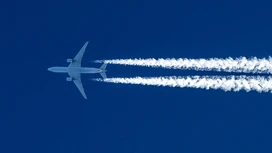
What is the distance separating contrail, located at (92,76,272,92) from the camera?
58.9 meters

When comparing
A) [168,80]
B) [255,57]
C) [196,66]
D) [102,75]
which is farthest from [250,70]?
[102,75]

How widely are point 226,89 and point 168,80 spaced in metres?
9.76

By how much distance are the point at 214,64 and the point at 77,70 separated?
2552 centimetres

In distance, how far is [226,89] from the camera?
61.2m

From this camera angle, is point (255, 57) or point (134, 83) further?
point (134, 83)

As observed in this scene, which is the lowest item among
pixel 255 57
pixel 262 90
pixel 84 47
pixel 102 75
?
pixel 262 90

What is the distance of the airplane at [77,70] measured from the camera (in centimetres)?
7956

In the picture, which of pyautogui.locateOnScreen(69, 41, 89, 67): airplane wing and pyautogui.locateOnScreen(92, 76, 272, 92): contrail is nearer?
pyautogui.locateOnScreen(92, 76, 272, 92): contrail

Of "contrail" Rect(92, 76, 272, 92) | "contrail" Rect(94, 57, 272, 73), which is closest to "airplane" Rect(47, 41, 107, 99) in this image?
"contrail" Rect(94, 57, 272, 73)

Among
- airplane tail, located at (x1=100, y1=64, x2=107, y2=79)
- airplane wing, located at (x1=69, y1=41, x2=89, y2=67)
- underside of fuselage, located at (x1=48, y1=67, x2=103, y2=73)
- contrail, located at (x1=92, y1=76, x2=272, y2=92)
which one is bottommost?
contrail, located at (x1=92, y1=76, x2=272, y2=92)

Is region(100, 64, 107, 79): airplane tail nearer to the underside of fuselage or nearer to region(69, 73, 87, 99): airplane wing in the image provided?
the underside of fuselage

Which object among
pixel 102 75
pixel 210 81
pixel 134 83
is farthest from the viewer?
pixel 102 75

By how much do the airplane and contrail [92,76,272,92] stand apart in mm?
10332

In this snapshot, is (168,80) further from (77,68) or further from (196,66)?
(77,68)
